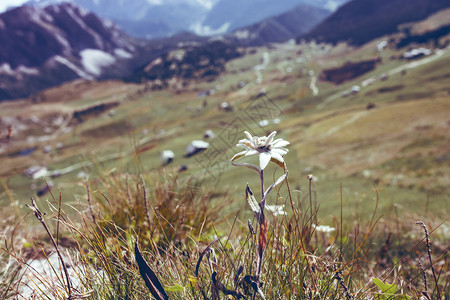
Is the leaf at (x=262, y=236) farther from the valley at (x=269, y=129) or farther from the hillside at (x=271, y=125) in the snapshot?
the hillside at (x=271, y=125)

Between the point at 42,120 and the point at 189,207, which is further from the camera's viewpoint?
the point at 42,120

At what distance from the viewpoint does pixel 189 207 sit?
13.8ft

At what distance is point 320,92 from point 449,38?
80.3 metres

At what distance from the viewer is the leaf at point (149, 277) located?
200 centimetres

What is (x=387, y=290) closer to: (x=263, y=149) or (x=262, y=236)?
(x=262, y=236)

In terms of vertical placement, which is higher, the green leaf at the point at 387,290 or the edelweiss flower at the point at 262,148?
the edelweiss flower at the point at 262,148

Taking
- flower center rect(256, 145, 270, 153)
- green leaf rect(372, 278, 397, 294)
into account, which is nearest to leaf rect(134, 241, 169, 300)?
flower center rect(256, 145, 270, 153)

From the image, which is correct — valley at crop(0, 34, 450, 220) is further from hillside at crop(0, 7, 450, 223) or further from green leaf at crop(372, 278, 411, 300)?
Answer: green leaf at crop(372, 278, 411, 300)

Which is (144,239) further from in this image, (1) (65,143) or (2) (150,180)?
(1) (65,143)

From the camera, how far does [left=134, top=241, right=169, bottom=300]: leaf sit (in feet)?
6.56

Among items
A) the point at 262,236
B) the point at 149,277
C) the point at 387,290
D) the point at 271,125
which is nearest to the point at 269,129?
the point at 271,125

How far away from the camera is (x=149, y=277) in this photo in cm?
207

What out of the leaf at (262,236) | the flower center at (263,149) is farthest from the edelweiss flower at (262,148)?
the leaf at (262,236)

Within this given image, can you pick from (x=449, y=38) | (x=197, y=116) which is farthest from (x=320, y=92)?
(x=449, y=38)
